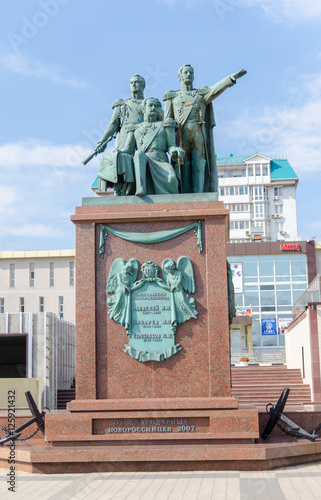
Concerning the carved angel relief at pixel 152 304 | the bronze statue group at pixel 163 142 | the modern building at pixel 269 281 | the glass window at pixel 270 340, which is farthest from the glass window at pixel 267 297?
the carved angel relief at pixel 152 304

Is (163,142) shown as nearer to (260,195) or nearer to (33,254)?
(33,254)

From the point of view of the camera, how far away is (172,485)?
7711 millimetres

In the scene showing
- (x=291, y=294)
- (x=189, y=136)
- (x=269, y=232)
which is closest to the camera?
(x=189, y=136)

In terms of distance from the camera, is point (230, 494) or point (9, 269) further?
point (9, 269)

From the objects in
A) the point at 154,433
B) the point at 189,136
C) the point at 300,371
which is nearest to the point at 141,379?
the point at 154,433

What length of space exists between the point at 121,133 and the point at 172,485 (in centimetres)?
614

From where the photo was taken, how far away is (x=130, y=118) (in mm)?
11492

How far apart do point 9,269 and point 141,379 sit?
48425mm

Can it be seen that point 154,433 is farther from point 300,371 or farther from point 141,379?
point 300,371

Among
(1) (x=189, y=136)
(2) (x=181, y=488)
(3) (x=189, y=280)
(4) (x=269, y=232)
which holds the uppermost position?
(4) (x=269, y=232)

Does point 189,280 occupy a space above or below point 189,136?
below

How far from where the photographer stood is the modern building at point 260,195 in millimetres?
75938

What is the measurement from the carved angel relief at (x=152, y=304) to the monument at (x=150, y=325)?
0.01m

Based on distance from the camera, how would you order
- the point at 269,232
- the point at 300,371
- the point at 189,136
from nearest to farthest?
the point at 189,136
the point at 300,371
the point at 269,232
